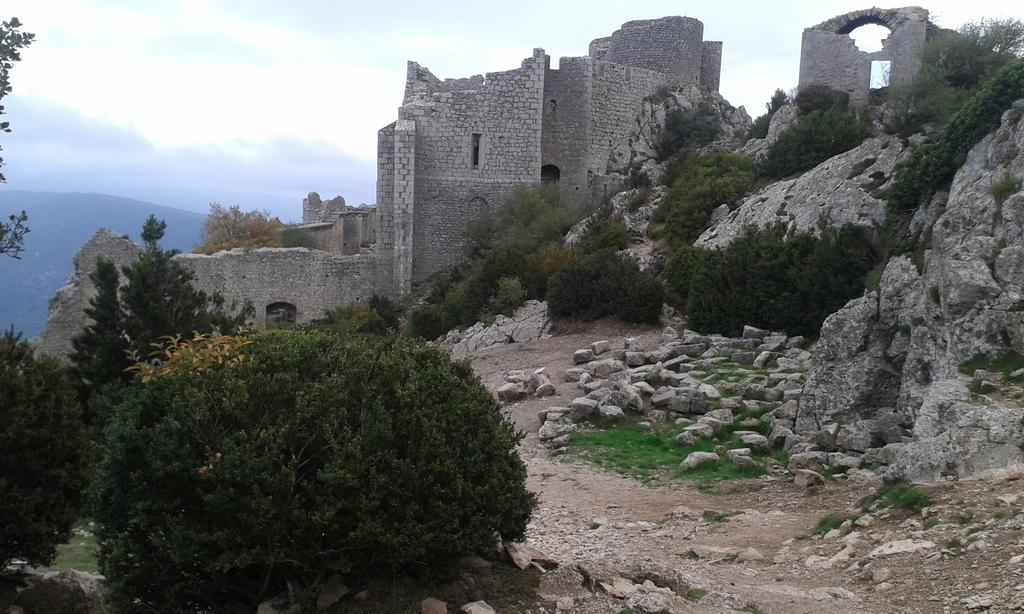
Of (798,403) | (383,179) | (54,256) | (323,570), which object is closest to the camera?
(323,570)

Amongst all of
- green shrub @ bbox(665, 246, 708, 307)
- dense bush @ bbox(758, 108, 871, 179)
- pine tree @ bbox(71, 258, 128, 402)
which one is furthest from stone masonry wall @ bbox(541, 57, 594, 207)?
pine tree @ bbox(71, 258, 128, 402)

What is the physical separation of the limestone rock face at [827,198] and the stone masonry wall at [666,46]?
539 inches

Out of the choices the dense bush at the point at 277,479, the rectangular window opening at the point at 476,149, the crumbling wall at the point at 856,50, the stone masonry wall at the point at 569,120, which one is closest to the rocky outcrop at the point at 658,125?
the stone masonry wall at the point at 569,120

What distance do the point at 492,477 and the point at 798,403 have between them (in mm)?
6914

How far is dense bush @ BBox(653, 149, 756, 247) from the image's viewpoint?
72.9 feet

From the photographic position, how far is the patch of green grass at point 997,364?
7691 millimetres

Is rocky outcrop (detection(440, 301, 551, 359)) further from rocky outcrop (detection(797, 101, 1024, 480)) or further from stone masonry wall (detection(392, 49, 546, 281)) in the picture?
rocky outcrop (detection(797, 101, 1024, 480))

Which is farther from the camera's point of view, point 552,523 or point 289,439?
point 552,523

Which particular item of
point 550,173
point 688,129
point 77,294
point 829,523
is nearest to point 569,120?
point 550,173

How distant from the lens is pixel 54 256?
2167 inches

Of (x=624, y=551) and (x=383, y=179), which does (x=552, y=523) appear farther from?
(x=383, y=179)

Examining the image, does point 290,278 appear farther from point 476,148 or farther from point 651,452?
point 651,452

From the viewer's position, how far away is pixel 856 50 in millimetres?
25844

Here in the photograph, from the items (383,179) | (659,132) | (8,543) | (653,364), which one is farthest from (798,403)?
(659,132)
